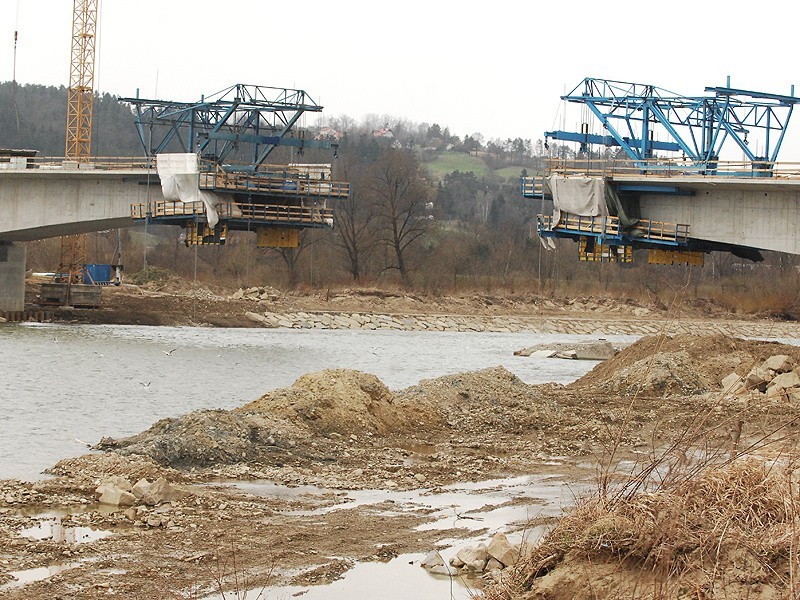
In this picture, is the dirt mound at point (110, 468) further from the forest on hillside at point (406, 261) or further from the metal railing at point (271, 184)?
the forest on hillside at point (406, 261)

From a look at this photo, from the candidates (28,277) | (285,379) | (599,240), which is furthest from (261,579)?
(28,277)

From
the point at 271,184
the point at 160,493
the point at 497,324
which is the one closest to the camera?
the point at 160,493

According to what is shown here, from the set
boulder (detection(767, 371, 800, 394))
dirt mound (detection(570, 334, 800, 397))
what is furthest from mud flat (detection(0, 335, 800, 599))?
dirt mound (detection(570, 334, 800, 397))

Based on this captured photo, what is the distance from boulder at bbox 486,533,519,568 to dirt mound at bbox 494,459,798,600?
174 centimetres

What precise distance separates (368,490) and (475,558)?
221 inches

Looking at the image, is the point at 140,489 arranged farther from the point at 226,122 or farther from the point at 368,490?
the point at 226,122

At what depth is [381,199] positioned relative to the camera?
102000mm

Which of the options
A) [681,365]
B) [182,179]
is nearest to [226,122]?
[182,179]

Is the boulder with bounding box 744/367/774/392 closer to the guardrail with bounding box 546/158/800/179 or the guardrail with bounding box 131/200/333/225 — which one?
the guardrail with bounding box 546/158/800/179

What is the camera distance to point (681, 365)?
33.0 meters

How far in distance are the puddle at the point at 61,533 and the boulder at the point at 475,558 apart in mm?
4397

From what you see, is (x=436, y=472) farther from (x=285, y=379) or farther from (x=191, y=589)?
(x=285, y=379)

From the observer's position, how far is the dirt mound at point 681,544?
8.77 m

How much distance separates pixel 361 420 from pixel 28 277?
208 ft
